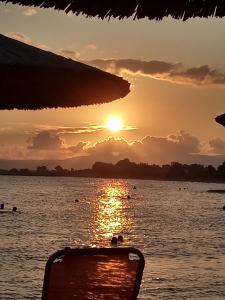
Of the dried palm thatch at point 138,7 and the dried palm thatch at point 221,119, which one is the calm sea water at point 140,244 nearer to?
the dried palm thatch at point 221,119

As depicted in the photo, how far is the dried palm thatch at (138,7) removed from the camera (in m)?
3.59

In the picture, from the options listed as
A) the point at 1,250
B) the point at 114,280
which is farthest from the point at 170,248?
the point at 114,280

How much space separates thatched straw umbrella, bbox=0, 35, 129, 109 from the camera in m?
3.66

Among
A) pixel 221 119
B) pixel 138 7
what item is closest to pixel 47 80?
pixel 138 7

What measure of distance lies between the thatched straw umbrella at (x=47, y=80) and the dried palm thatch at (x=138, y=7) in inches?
13.8

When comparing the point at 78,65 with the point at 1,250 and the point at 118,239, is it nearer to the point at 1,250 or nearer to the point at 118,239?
the point at 1,250

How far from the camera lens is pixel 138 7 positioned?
3.65m

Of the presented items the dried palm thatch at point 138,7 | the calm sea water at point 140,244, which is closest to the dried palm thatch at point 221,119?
the dried palm thatch at point 138,7

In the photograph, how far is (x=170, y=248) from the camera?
1770 inches

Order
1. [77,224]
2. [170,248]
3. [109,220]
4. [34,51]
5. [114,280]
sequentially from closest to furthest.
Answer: [34,51] → [114,280] → [170,248] → [77,224] → [109,220]

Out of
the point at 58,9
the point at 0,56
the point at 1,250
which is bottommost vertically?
the point at 1,250

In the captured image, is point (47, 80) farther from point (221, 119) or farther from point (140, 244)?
point (140, 244)

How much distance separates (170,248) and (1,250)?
13041 millimetres

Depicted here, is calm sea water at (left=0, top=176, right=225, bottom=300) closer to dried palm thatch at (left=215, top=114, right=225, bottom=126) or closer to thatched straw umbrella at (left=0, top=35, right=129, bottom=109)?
dried palm thatch at (left=215, top=114, right=225, bottom=126)
